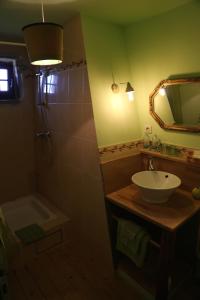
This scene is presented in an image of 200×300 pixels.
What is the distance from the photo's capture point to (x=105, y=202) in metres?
1.98

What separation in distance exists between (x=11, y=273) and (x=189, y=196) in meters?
1.77

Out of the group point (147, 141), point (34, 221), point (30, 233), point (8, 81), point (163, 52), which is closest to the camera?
point (163, 52)

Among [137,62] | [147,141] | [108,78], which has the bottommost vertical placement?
[147,141]

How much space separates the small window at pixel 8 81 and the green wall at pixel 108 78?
51.2 inches

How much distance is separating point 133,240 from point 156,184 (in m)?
0.52

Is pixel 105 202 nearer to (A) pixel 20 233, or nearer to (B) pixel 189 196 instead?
(B) pixel 189 196

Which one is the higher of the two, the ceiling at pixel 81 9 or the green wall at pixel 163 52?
the ceiling at pixel 81 9

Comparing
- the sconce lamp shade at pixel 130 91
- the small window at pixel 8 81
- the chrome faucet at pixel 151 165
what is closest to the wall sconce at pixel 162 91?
the sconce lamp shade at pixel 130 91

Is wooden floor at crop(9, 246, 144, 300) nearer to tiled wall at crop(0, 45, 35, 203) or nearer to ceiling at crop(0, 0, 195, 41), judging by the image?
tiled wall at crop(0, 45, 35, 203)

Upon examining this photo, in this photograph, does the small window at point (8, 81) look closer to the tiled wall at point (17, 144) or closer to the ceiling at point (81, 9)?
the tiled wall at point (17, 144)

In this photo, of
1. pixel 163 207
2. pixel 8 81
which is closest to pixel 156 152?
pixel 163 207

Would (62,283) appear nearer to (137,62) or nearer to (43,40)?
(43,40)

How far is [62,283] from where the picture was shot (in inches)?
78.8

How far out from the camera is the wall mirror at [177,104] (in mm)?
1812
